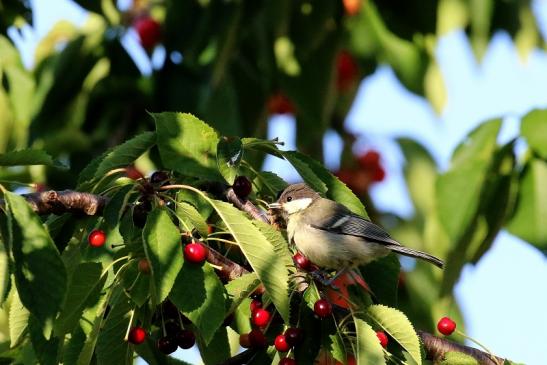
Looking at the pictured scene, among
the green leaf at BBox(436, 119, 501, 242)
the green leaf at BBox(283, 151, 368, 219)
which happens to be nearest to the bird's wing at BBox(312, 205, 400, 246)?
the green leaf at BBox(436, 119, 501, 242)

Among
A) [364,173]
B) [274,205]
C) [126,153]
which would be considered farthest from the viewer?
[364,173]

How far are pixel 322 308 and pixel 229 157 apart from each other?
555mm

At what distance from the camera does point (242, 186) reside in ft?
11.4

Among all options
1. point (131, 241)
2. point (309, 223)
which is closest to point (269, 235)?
point (131, 241)

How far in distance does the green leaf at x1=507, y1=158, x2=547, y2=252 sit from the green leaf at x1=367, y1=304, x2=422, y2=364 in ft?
4.70

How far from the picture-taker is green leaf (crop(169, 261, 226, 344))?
285cm

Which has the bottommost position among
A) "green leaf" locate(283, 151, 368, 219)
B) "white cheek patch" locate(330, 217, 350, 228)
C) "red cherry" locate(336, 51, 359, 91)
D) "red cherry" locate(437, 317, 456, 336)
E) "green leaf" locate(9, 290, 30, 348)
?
"red cherry" locate(336, 51, 359, 91)

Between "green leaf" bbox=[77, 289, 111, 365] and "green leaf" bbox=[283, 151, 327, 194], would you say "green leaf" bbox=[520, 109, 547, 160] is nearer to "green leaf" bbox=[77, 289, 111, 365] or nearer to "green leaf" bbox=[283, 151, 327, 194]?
"green leaf" bbox=[283, 151, 327, 194]

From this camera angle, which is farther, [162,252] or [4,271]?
[4,271]

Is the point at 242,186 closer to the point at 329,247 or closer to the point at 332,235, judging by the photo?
the point at 329,247

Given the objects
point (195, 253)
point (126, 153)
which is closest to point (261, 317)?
point (195, 253)

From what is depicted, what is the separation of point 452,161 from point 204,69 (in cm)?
210

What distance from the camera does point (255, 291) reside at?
3.36 meters

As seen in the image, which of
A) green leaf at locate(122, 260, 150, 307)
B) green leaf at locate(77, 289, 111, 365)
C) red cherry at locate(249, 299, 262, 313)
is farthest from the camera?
red cherry at locate(249, 299, 262, 313)
